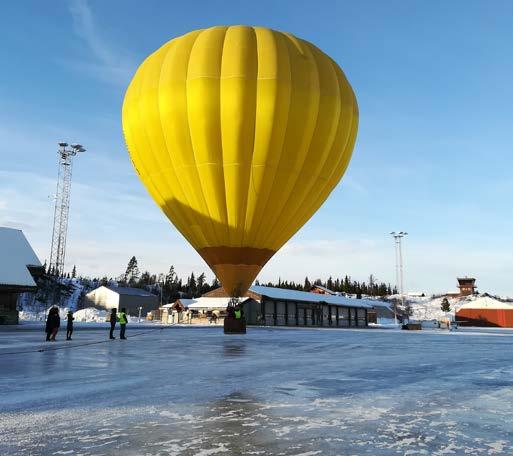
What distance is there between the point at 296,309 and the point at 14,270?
31.2 metres

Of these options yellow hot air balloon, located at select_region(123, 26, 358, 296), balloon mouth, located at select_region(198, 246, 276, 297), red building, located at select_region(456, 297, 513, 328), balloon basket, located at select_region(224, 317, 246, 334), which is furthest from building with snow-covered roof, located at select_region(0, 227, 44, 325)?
red building, located at select_region(456, 297, 513, 328)

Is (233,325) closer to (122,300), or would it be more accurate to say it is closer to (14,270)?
(14,270)

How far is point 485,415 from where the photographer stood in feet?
21.1

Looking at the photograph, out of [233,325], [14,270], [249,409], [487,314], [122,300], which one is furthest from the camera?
[122,300]

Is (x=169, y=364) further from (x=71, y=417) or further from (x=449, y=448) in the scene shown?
(x=449, y=448)

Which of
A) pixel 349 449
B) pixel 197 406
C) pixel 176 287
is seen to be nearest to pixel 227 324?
pixel 197 406

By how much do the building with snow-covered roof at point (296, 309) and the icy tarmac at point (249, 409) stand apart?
39687 millimetres

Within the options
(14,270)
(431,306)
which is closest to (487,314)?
(14,270)

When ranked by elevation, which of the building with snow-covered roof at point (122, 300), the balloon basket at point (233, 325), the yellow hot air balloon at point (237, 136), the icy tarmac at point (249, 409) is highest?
the yellow hot air balloon at point (237, 136)

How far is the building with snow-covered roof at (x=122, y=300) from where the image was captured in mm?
84812

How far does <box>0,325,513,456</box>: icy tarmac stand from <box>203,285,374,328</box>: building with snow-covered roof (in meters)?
39.7

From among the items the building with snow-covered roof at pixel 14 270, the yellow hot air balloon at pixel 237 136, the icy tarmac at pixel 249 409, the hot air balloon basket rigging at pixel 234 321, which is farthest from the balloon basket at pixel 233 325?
the building with snow-covered roof at pixel 14 270

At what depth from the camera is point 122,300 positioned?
85000mm

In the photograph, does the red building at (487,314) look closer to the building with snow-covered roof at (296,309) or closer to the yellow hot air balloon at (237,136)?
the building with snow-covered roof at (296,309)
